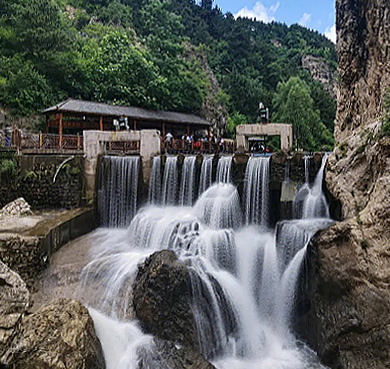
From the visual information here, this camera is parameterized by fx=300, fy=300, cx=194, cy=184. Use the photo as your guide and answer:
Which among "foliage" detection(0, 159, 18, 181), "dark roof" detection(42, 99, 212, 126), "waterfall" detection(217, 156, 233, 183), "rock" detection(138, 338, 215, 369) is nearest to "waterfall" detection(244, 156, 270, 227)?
"waterfall" detection(217, 156, 233, 183)

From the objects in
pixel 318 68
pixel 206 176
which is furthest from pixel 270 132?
pixel 318 68

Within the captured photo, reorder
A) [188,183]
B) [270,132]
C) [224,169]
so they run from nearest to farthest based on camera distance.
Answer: [224,169], [188,183], [270,132]

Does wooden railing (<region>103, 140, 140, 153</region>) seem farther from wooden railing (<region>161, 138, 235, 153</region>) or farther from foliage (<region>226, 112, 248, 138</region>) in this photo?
foliage (<region>226, 112, 248, 138</region>)

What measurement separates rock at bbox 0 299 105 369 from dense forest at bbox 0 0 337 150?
18.0m

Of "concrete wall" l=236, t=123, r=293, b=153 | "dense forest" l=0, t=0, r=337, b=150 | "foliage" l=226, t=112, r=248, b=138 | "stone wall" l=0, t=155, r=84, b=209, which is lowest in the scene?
"stone wall" l=0, t=155, r=84, b=209

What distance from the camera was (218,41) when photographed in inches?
2062

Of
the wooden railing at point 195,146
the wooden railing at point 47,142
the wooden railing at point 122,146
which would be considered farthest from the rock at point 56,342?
the wooden railing at point 195,146

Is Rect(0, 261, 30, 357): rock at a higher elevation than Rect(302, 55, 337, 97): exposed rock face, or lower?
lower

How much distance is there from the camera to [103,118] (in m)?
20.7

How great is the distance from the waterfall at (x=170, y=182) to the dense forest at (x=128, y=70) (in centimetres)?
1284

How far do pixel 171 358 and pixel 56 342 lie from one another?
2.37 meters

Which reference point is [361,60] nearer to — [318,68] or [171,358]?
[171,358]

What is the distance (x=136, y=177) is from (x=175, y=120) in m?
11.3

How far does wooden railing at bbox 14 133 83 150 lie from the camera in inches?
583
